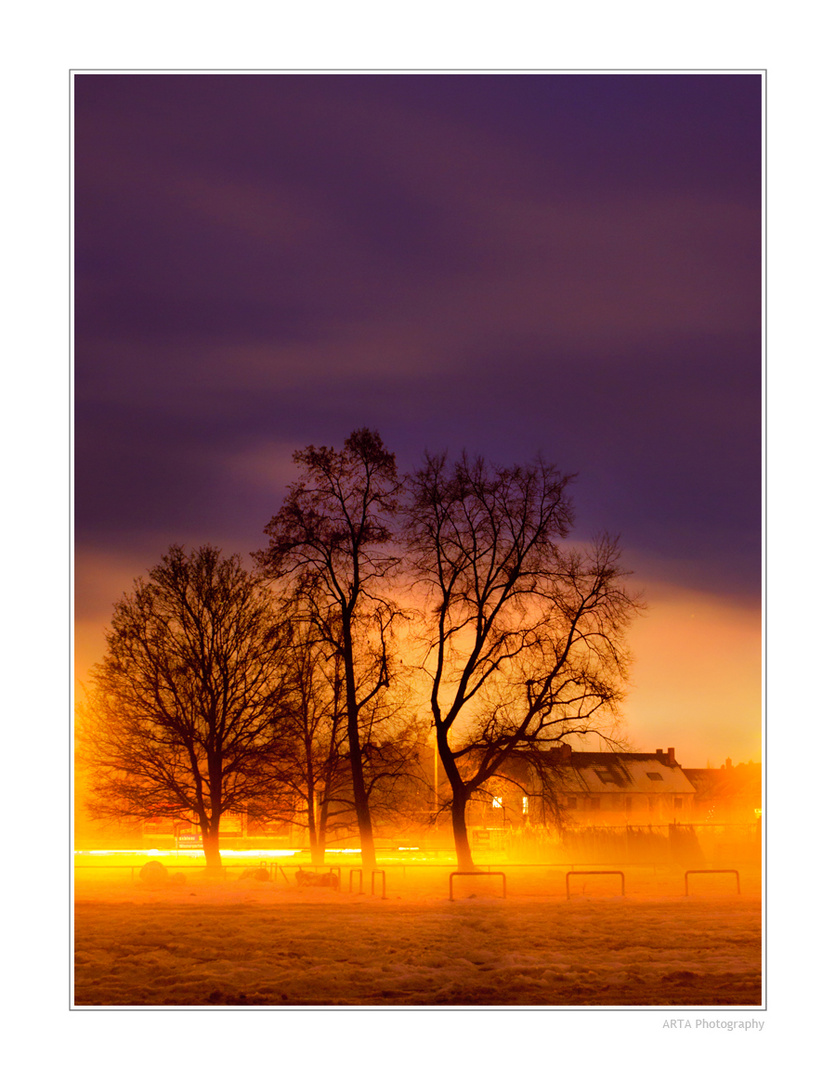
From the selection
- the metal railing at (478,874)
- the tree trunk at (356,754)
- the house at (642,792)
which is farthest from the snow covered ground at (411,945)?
the house at (642,792)

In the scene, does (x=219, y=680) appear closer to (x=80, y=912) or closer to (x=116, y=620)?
(x=116, y=620)

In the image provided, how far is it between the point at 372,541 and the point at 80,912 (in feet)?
22.7

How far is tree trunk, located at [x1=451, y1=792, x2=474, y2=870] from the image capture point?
17.6m

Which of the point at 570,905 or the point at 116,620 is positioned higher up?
the point at 116,620

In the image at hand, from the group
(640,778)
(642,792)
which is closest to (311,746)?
(640,778)

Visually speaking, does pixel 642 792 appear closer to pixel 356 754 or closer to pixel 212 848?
pixel 212 848

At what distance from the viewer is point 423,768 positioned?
19844 millimetres

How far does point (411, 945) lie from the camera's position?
13875 mm

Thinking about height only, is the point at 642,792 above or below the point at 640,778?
below

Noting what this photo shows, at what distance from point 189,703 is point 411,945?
898cm

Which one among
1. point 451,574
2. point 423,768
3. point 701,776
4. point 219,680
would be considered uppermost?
point 451,574

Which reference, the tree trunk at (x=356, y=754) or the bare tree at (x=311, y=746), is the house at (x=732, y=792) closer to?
the tree trunk at (x=356, y=754)
